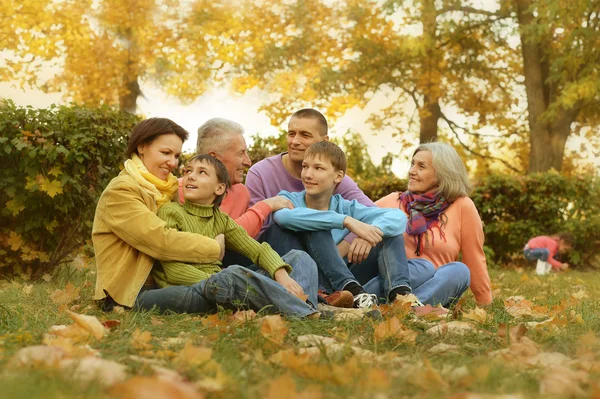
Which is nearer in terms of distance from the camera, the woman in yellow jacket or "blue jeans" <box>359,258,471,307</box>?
the woman in yellow jacket

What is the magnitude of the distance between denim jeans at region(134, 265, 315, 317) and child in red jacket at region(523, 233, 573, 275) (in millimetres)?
7323

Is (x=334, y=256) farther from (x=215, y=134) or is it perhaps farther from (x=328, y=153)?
(x=215, y=134)

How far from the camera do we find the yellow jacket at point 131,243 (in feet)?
12.6

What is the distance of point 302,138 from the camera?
5102 mm

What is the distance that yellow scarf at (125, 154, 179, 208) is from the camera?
4.05 m

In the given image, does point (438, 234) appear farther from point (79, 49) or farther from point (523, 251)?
point (79, 49)

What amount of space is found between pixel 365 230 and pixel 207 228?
3.05ft

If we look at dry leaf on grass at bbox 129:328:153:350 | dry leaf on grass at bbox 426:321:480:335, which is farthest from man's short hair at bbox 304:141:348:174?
dry leaf on grass at bbox 129:328:153:350

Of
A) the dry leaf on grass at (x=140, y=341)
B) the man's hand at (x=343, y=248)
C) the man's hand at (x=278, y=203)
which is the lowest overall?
the dry leaf on grass at (x=140, y=341)

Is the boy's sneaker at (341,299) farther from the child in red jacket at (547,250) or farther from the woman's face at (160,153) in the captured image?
the child in red jacket at (547,250)

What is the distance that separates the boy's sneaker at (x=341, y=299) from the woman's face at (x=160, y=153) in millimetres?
1178

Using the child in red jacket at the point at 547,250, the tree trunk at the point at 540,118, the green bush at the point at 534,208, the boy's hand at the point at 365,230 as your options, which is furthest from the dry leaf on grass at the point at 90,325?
the tree trunk at the point at 540,118

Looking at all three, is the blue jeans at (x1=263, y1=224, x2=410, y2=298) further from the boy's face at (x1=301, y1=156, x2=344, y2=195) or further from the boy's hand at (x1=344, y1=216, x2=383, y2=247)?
the boy's face at (x1=301, y1=156, x2=344, y2=195)

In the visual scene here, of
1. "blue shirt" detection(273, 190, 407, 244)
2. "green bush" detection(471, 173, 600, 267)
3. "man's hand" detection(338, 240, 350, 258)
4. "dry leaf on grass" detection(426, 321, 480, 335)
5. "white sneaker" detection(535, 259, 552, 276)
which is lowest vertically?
"white sneaker" detection(535, 259, 552, 276)
